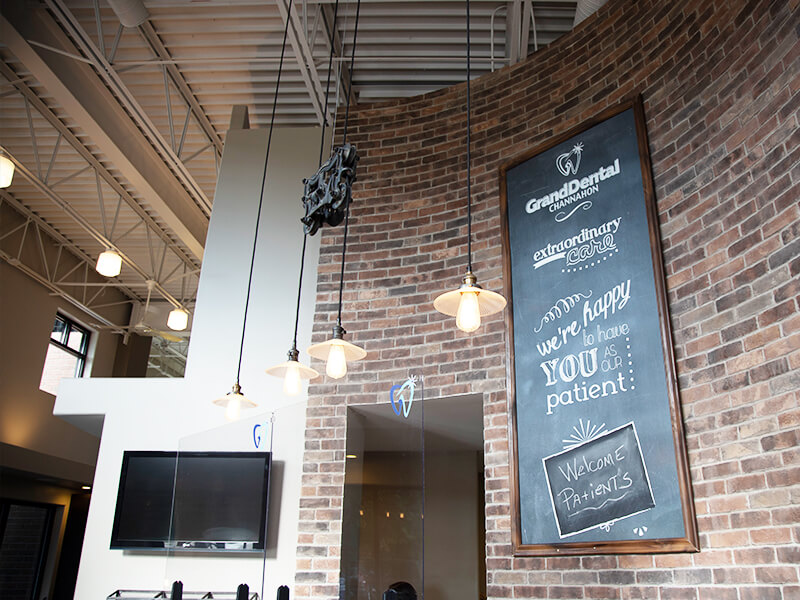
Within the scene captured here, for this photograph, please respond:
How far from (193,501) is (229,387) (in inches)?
40.0

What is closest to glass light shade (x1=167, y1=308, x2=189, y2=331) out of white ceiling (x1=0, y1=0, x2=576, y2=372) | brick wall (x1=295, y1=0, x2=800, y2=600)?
white ceiling (x1=0, y1=0, x2=576, y2=372)

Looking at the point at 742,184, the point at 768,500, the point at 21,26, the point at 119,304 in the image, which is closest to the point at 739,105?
the point at 742,184

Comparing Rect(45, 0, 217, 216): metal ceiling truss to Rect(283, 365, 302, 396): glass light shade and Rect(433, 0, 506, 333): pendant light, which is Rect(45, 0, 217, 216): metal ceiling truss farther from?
Rect(433, 0, 506, 333): pendant light

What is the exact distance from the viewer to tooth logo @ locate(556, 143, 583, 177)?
392cm

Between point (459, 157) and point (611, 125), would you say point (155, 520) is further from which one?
point (611, 125)

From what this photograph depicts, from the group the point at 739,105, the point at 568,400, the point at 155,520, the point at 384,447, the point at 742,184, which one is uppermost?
the point at 739,105

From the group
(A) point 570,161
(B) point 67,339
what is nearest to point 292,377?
(A) point 570,161

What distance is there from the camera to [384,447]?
10.6 feet

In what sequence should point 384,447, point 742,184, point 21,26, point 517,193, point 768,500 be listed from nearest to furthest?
point 768,500
point 742,184
point 384,447
point 517,193
point 21,26

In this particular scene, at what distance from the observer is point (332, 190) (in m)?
3.11

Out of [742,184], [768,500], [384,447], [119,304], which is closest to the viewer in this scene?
[768,500]

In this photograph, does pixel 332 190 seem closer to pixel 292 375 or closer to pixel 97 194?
pixel 292 375

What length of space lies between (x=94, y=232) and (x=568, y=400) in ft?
25.4

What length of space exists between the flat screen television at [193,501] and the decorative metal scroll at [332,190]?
203 cm
